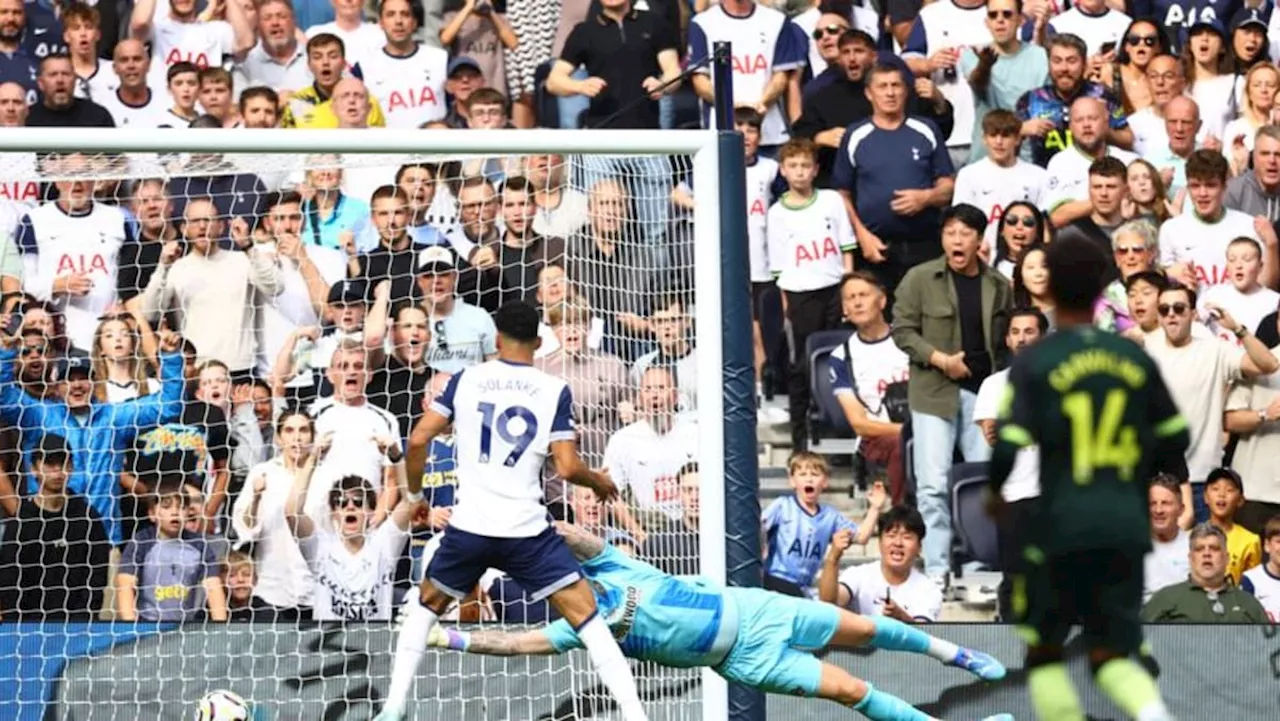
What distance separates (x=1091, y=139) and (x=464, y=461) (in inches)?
231

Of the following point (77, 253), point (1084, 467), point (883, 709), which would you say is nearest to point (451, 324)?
point (77, 253)

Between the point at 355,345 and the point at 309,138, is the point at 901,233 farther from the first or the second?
the point at 309,138

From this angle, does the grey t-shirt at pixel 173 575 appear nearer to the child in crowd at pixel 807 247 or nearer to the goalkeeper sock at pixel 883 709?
the goalkeeper sock at pixel 883 709

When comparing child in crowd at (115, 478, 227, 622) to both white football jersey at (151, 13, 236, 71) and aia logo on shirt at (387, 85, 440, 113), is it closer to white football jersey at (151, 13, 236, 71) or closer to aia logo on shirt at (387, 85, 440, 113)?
aia logo on shirt at (387, 85, 440, 113)

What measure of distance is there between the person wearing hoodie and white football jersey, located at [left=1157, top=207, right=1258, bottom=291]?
1.24ft

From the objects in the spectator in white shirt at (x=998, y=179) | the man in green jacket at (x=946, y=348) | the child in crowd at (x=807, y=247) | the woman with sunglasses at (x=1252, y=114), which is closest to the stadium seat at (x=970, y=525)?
the man in green jacket at (x=946, y=348)

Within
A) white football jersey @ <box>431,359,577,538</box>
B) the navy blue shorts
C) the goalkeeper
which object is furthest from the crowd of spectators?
the goalkeeper

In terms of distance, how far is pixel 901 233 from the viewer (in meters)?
15.3

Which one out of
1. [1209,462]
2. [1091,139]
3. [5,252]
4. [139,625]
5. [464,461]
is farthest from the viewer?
[1091,139]

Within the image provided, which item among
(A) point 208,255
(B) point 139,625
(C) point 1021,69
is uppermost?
(C) point 1021,69

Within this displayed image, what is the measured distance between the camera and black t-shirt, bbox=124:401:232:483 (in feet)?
41.6

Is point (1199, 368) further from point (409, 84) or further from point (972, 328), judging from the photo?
point (409, 84)

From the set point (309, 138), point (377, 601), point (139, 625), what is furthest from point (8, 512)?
point (309, 138)

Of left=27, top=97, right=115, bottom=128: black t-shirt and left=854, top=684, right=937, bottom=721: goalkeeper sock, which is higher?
left=27, top=97, right=115, bottom=128: black t-shirt
